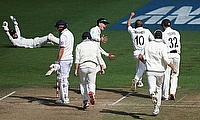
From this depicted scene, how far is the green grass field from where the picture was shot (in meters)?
21.0

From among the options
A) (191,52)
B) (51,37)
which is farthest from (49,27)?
(191,52)

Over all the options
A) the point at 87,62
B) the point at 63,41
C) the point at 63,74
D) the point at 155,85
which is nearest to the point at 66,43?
the point at 63,41

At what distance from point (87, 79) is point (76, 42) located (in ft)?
38.5

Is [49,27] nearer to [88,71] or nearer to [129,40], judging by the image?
[129,40]

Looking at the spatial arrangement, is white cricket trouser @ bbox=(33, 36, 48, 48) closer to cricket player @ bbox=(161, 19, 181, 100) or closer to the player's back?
the player's back

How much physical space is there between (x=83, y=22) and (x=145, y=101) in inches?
590

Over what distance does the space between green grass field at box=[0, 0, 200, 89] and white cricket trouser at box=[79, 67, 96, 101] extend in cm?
408

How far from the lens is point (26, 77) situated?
21.5 m

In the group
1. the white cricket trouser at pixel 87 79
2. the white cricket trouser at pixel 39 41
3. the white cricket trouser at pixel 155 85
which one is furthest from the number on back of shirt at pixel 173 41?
the white cricket trouser at pixel 39 41

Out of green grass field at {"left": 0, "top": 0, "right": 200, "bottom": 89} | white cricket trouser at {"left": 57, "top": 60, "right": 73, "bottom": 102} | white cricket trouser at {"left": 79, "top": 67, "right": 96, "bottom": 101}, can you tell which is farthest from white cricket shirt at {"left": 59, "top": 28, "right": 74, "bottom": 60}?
green grass field at {"left": 0, "top": 0, "right": 200, "bottom": 89}

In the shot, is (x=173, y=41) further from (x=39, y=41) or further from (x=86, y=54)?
(x=39, y=41)

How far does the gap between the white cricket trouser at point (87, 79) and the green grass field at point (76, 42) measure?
408 centimetres

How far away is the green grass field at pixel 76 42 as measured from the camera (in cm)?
2105

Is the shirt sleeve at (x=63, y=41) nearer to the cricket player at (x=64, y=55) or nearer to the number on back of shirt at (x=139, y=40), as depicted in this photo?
the cricket player at (x=64, y=55)
